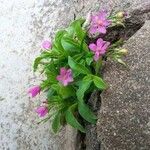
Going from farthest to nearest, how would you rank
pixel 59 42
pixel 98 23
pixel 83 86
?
pixel 59 42 → pixel 98 23 → pixel 83 86

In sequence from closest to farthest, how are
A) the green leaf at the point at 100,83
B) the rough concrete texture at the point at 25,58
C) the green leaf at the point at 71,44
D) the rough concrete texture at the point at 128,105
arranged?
the rough concrete texture at the point at 128,105, the green leaf at the point at 100,83, the green leaf at the point at 71,44, the rough concrete texture at the point at 25,58

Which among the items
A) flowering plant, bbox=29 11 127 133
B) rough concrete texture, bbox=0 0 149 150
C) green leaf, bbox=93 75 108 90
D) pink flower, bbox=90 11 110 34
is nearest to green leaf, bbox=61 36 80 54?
flowering plant, bbox=29 11 127 133

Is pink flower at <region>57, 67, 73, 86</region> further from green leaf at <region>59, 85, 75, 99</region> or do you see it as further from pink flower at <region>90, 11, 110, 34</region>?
pink flower at <region>90, 11, 110, 34</region>

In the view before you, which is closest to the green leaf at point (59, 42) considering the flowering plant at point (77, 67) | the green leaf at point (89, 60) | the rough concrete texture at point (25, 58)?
the flowering plant at point (77, 67)

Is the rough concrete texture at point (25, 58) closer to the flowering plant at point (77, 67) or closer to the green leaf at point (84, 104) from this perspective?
the flowering plant at point (77, 67)

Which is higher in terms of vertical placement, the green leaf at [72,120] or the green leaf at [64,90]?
the green leaf at [64,90]

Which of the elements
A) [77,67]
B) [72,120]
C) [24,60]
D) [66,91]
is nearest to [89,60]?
[77,67]

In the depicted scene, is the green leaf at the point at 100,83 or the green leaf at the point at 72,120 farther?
the green leaf at the point at 72,120

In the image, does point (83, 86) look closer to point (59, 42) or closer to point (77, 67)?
point (77, 67)
